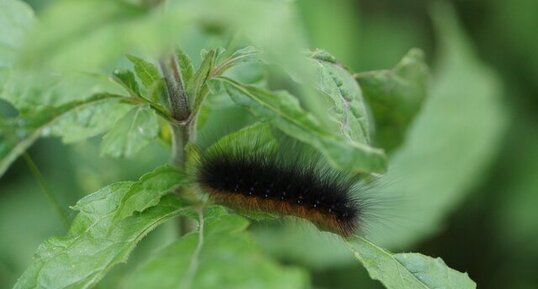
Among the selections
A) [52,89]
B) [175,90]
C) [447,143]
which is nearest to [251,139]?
[175,90]

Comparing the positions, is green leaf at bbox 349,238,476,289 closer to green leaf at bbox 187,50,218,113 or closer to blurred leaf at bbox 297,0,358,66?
green leaf at bbox 187,50,218,113

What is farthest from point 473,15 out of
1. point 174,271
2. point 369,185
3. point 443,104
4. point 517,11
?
point 174,271

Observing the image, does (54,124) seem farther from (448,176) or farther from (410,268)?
(448,176)

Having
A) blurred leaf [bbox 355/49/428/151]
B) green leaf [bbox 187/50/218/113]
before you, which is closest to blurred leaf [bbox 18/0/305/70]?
green leaf [bbox 187/50/218/113]

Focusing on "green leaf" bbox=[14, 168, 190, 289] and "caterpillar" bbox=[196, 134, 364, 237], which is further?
"caterpillar" bbox=[196, 134, 364, 237]

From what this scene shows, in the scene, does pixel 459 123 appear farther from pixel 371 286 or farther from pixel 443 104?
pixel 371 286
